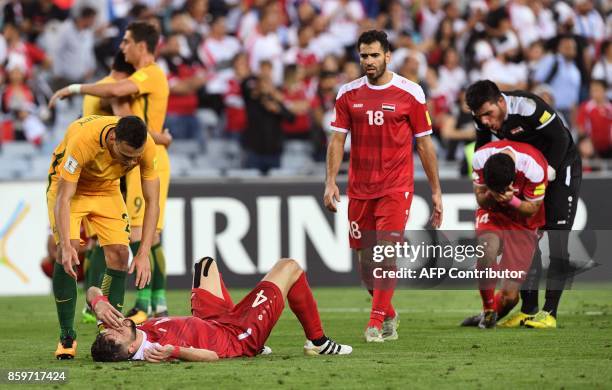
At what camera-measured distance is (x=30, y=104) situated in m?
18.2

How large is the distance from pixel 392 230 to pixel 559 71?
11.0m

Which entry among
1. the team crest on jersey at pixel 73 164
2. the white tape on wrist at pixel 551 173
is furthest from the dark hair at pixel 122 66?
the white tape on wrist at pixel 551 173

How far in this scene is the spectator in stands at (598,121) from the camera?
1919cm

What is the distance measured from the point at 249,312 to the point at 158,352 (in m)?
0.69

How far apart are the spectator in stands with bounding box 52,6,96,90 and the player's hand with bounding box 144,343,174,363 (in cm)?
1125

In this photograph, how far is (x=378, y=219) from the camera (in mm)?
10219

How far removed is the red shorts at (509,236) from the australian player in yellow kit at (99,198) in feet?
11.3

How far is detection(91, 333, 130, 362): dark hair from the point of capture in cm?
827

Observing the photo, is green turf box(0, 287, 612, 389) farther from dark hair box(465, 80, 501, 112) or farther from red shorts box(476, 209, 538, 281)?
dark hair box(465, 80, 501, 112)

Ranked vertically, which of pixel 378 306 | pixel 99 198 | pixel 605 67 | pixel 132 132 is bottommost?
pixel 378 306

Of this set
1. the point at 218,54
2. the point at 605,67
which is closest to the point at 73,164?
the point at 218,54

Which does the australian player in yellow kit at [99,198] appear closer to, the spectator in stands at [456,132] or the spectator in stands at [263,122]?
the spectator in stands at [263,122]

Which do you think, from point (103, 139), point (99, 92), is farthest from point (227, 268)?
point (103, 139)

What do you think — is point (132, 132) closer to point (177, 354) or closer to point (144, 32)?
point (177, 354)
